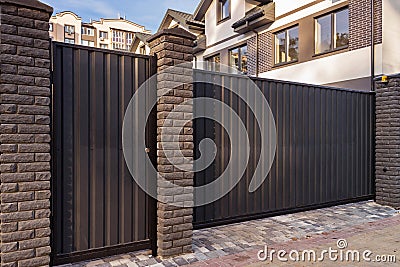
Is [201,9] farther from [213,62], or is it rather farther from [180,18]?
[213,62]

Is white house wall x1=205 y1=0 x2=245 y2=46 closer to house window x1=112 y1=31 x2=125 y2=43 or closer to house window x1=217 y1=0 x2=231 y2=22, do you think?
house window x1=217 y1=0 x2=231 y2=22

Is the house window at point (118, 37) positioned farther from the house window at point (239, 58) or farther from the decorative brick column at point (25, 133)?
the decorative brick column at point (25, 133)

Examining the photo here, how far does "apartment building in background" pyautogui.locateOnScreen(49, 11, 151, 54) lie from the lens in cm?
4584

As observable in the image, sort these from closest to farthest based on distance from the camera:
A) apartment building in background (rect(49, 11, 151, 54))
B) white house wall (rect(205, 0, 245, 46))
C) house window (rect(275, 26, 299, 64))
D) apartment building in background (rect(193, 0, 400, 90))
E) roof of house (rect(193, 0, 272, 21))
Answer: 1. apartment building in background (rect(193, 0, 400, 90))
2. house window (rect(275, 26, 299, 64))
3. white house wall (rect(205, 0, 245, 46))
4. roof of house (rect(193, 0, 272, 21))
5. apartment building in background (rect(49, 11, 151, 54))

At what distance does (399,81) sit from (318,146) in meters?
2.06

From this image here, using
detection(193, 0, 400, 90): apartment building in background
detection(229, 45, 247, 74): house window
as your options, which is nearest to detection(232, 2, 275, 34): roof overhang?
detection(193, 0, 400, 90): apartment building in background

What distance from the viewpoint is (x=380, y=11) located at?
319 inches

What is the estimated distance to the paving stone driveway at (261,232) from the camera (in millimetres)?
3524

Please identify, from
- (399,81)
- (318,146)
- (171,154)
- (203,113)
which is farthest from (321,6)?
(171,154)

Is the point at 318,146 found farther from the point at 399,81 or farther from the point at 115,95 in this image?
the point at 115,95

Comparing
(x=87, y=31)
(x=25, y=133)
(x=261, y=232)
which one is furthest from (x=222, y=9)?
(x=87, y=31)

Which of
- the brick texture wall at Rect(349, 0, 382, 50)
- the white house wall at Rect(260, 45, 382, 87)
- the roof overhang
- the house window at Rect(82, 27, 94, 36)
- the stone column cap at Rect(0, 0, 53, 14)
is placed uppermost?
the house window at Rect(82, 27, 94, 36)

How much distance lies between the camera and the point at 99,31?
4856 cm

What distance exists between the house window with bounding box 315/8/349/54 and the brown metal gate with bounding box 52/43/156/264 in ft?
24.0
